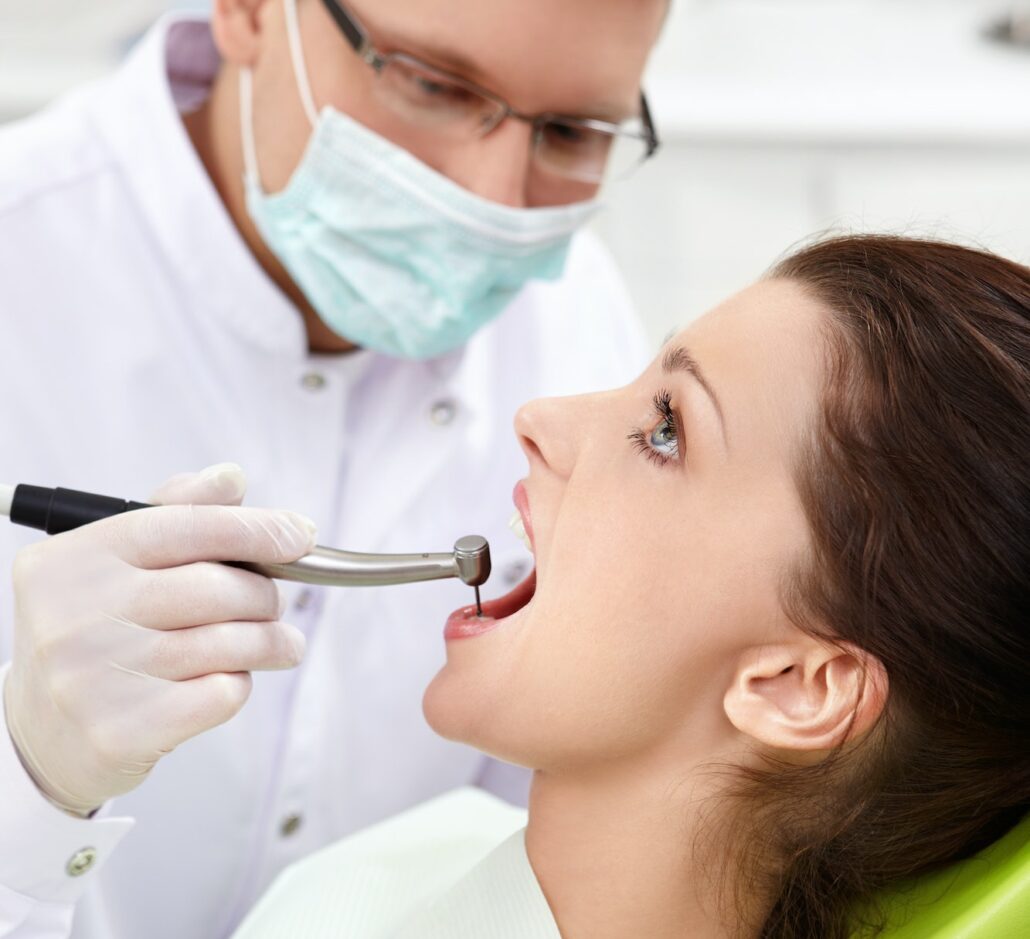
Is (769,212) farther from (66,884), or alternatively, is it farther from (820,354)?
(66,884)

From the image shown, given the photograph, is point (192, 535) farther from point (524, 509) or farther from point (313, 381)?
point (313, 381)

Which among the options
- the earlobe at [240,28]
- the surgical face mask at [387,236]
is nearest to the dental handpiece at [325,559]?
the surgical face mask at [387,236]

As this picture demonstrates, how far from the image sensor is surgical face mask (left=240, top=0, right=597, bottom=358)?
50.6 inches

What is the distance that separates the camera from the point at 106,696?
97 centimetres

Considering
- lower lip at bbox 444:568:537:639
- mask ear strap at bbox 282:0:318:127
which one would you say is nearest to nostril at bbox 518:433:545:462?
lower lip at bbox 444:568:537:639

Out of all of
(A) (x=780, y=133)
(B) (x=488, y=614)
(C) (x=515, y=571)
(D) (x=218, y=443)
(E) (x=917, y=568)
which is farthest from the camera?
(A) (x=780, y=133)

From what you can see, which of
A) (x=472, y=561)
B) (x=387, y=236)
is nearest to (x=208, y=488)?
(x=472, y=561)

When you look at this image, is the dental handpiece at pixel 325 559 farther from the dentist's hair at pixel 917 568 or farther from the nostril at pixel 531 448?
the dentist's hair at pixel 917 568

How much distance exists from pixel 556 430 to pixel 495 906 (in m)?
0.42

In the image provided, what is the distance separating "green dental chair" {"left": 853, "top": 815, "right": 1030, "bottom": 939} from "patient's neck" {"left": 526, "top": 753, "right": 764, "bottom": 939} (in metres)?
0.12

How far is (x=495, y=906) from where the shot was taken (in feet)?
3.55

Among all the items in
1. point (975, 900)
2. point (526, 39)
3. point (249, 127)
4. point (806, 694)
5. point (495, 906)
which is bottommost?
point (495, 906)

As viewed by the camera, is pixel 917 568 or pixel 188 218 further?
pixel 188 218

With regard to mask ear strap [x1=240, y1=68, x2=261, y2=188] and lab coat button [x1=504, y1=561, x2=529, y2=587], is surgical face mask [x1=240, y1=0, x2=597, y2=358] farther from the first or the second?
lab coat button [x1=504, y1=561, x2=529, y2=587]
